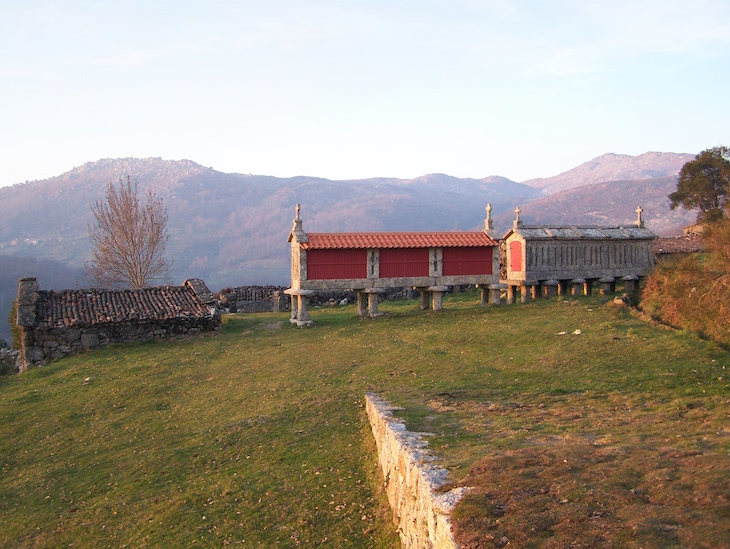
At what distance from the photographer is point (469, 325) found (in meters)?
25.3

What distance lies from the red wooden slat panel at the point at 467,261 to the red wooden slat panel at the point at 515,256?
1694 millimetres

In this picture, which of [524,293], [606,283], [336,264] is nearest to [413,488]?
[336,264]

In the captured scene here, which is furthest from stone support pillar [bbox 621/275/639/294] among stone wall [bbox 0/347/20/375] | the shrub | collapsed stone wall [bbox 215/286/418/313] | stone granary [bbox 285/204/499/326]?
stone wall [bbox 0/347/20/375]

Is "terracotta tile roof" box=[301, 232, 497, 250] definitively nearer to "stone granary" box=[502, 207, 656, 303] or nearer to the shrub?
"stone granary" box=[502, 207, 656, 303]

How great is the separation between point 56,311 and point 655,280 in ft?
80.1

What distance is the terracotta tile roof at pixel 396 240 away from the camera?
27594mm

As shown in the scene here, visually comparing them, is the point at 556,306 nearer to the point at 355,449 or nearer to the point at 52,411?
the point at 355,449

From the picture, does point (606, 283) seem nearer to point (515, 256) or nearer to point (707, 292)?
point (515, 256)

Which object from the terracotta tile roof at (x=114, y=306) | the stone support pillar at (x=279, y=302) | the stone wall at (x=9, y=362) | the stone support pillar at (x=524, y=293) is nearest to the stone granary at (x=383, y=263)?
the stone support pillar at (x=524, y=293)

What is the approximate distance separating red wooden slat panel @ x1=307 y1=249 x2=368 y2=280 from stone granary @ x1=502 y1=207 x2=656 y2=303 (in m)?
7.58

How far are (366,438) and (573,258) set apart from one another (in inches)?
788

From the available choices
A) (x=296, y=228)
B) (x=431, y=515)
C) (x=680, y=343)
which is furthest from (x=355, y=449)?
(x=296, y=228)

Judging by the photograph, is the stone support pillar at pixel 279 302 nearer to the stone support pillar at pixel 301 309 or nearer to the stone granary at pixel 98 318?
the stone granary at pixel 98 318

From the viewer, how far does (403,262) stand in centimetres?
2869
